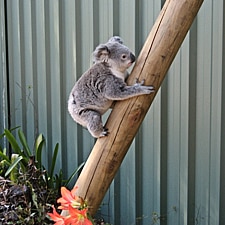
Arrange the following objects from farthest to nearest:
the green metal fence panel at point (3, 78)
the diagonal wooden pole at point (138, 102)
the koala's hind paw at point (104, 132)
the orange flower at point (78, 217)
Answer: the green metal fence panel at point (3, 78) → the koala's hind paw at point (104, 132) → the diagonal wooden pole at point (138, 102) → the orange flower at point (78, 217)

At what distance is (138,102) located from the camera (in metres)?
1.87

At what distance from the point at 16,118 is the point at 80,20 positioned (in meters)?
1.39

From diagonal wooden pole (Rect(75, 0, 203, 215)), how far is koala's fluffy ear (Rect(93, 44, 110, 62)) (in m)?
0.15

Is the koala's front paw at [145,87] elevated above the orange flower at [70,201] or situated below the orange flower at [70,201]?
above

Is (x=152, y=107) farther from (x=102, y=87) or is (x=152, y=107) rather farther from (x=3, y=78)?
(x=3, y=78)

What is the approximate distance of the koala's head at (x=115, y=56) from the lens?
1.94m

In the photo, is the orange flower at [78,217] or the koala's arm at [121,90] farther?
the koala's arm at [121,90]

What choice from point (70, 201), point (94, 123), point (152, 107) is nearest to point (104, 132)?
point (94, 123)

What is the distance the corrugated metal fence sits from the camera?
286 centimetres

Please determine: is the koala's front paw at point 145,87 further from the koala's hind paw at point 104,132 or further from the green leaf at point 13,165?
the green leaf at point 13,165

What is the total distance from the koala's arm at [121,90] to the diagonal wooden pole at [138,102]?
0.03 metres

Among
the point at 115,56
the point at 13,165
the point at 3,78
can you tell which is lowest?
the point at 13,165

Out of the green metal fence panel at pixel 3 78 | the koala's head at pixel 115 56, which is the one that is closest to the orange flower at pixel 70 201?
the koala's head at pixel 115 56

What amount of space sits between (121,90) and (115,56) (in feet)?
0.58
